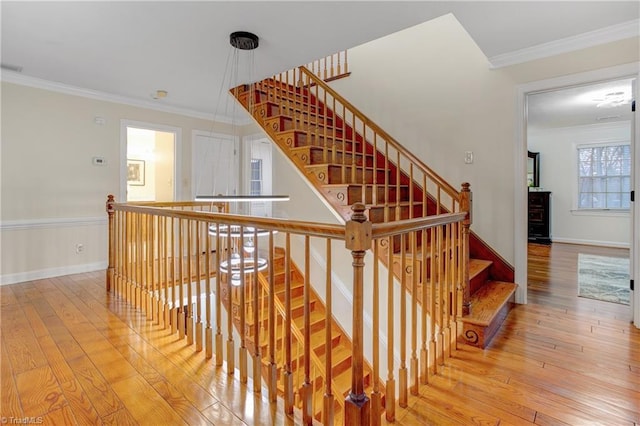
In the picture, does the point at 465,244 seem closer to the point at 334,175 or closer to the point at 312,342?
the point at 334,175

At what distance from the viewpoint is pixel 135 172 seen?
6758 millimetres

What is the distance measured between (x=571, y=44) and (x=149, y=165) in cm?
701

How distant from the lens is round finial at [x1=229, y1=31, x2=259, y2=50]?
2.67 metres

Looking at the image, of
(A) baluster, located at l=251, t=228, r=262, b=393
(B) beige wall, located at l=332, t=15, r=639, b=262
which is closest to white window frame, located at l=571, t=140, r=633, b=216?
(B) beige wall, located at l=332, t=15, r=639, b=262

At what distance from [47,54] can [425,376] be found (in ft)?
13.8

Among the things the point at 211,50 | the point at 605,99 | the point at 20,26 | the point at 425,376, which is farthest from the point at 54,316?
the point at 605,99

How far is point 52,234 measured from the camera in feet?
13.0

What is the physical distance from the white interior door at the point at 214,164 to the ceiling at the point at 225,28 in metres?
1.95

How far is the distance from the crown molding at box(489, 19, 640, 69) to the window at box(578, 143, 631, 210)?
4.72 meters

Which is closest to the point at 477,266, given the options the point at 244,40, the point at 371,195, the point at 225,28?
the point at 371,195

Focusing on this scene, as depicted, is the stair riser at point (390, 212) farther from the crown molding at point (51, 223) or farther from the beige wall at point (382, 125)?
the crown molding at point (51, 223)

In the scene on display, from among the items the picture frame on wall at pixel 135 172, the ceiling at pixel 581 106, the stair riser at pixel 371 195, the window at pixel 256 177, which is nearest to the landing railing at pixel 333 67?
the stair riser at pixel 371 195

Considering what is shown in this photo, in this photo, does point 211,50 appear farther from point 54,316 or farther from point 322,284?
point 322,284

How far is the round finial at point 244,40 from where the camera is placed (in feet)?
8.77
